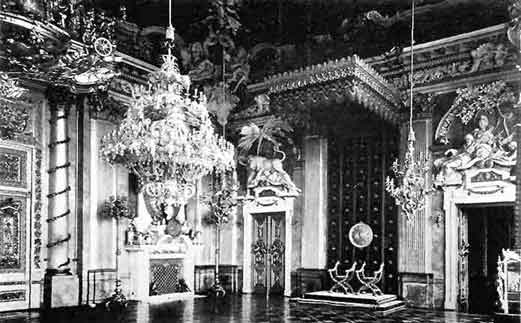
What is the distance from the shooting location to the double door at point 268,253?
11945 millimetres

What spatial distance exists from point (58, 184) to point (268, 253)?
454 cm

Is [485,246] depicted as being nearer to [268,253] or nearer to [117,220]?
[268,253]

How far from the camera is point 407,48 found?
10.2m

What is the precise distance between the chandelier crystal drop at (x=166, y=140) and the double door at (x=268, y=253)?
444 cm

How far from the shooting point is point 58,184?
32.3 ft

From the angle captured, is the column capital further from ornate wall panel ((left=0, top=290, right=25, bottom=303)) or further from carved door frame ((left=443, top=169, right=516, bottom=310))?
carved door frame ((left=443, top=169, right=516, bottom=310))

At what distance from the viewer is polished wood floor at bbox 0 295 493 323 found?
812cm

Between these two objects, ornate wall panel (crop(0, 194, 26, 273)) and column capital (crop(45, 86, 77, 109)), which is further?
column capital (crop(45, 86, 77, 109))

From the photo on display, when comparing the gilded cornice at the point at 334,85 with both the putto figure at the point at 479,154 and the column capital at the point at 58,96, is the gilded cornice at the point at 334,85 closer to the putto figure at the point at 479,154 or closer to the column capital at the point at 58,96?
the putto figure at the point at 479,154

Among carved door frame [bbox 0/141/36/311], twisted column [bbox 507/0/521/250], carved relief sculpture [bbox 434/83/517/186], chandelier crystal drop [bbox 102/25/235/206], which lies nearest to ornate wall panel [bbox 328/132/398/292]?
carved relief sculpture [bbox 434/83/517/186]

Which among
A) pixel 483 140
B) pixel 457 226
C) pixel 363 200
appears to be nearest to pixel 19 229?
pixel 363 200

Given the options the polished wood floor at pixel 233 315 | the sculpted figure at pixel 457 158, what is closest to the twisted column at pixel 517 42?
the sculpted figure at pixel 457 158

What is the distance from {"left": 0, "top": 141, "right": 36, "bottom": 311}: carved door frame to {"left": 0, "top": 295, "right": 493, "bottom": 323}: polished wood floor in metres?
0.51

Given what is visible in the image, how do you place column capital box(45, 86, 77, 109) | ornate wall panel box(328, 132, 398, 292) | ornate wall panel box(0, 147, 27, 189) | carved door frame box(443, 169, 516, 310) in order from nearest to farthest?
ornate wall panel box(0, 147, 27, 189) → carved door frame box(443, 169, 516, 310) → column capital box(45, 86, 77, 109) → ornate wall panel box(328, 132, 398, 292)
